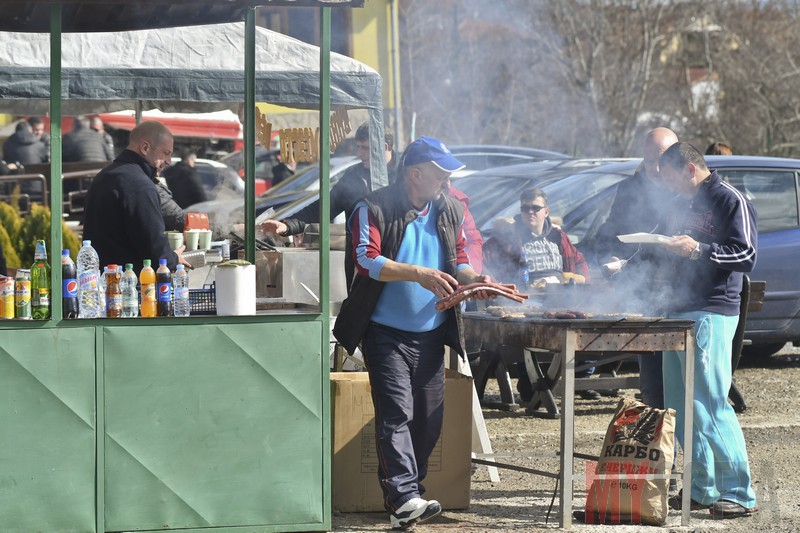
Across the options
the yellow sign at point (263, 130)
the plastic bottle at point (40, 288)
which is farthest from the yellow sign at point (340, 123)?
the plastic bottle at point (40, 288)

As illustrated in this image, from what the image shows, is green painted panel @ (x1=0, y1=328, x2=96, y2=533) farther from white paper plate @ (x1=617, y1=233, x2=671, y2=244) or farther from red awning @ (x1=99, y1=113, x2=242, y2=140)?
red awning @ (x1=99, y1=113, x2=242, y2=140)

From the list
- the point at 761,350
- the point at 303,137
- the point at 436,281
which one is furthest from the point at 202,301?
the point at 761,350

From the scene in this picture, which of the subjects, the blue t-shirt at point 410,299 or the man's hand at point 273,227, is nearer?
the blue t-shirt at point 410,299

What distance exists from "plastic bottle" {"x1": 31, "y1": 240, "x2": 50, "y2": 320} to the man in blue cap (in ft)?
4.39

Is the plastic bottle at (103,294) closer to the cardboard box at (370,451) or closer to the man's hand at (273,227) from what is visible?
the cardboard box at (370,451)

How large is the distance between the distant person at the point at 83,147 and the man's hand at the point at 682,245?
13092mm

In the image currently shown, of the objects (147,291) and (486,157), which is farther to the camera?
(486,157)

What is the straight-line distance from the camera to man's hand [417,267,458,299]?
5.10 m

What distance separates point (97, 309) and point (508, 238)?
3646 mm

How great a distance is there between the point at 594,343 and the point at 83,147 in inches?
528

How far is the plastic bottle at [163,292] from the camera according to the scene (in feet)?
16.6

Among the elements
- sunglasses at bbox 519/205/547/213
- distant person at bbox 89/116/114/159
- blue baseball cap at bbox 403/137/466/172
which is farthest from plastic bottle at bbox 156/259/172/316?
distant person at bbox 89/116/114/159

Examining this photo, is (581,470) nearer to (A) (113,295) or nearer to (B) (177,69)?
(A) (113,295)

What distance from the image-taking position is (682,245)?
5.62 m
